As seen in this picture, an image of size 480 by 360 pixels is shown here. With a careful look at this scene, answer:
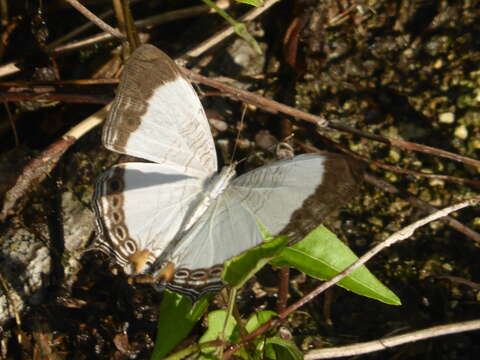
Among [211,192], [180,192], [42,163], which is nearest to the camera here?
[211,192]

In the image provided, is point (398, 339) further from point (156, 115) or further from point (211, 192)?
point (156, 115)

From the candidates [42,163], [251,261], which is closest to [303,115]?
[251,261]

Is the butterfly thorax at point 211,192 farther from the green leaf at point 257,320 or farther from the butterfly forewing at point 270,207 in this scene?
the green leaf at point 257,320

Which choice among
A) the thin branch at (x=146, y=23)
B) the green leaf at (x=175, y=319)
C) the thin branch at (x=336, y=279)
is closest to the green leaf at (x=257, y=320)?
the thin branch at (x=336, y=279)

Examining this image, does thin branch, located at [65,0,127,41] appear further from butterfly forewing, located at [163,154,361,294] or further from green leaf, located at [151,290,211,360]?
green leaf, located at [151,290,211,360]

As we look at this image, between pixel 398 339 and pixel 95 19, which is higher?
pixel 95 19
